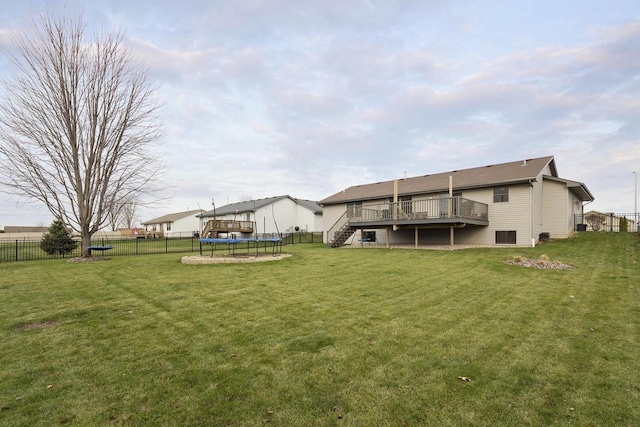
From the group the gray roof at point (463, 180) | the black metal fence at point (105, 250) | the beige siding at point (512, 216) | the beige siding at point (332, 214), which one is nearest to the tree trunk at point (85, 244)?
the black metal fence at point (105, 250)

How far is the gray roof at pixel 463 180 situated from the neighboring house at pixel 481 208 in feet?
0.15

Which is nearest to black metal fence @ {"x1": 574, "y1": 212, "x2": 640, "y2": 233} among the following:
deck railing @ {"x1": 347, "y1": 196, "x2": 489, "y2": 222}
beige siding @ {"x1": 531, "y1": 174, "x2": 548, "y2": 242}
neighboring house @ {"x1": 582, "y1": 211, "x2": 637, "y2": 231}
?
neighboring house @ {"x1": 582, "y1": 211, "x2": 637, "y2": 231}

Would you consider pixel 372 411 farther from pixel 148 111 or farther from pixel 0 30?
pixel 0 30

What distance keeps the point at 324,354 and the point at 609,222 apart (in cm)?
3641

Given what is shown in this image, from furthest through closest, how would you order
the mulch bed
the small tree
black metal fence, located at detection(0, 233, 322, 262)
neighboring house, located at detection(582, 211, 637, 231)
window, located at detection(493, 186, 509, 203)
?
1. neighboring house, located at detection(582, 211, 637, 231)
2. the small tree
3. black metal fence, located at detection(0, 233, 322, 262)
4. window, located at detection(493, 186, 509, 203)
5. the mulch bed

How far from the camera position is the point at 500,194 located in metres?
17.5

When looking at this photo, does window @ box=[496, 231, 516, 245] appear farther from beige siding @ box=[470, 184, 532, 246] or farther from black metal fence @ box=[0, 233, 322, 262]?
black metal fence @ box=[0, 233, 322, 262]

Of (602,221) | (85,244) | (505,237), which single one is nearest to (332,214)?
(505,237)

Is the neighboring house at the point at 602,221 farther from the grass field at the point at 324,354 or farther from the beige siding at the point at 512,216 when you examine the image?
the grass field at the point at 324,354

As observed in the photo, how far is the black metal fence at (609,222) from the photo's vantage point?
23.1m

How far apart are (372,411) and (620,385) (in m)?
2.76

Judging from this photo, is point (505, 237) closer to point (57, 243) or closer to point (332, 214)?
point (332, 214)

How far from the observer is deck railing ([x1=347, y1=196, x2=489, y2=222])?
1620 cm

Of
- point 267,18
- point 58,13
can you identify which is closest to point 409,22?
point 267,18
